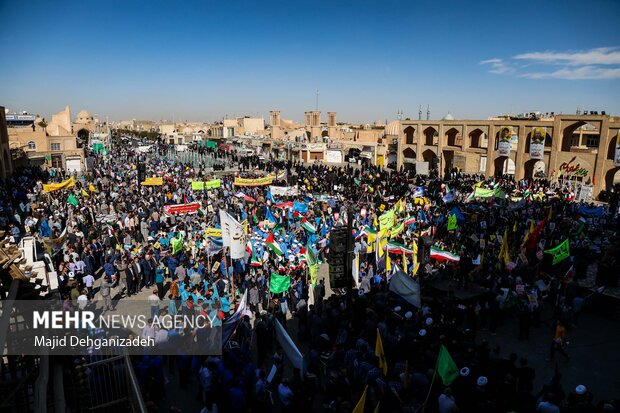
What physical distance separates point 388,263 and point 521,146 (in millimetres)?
27347

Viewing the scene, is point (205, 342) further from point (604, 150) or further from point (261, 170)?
point (261, 170)

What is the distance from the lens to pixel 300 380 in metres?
7.50

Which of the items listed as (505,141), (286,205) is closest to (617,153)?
(505,141)

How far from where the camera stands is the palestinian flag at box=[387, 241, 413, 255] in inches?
544

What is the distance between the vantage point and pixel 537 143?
33406 mm

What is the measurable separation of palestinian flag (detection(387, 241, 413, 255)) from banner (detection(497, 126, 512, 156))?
84.9 feet

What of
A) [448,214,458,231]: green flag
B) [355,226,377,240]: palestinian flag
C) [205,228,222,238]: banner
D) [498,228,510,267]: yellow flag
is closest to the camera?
[498,228,510,267]: yellow flag

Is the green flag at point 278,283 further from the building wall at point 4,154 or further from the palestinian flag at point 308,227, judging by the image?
the building wall at point 4,154

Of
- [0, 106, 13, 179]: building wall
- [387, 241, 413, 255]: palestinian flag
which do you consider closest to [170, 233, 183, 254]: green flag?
[387, 241, 413, 255]: palestinian flag

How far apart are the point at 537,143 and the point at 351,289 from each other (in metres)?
29.5

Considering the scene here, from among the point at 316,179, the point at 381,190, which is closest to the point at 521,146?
the point at 381,190

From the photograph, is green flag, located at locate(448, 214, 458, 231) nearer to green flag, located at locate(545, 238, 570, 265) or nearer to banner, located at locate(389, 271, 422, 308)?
green flag, located at locate(545, 238, 570, 265)

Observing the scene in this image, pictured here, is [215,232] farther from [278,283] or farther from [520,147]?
[520,147]

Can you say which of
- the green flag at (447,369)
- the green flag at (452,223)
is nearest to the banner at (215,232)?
the green flag at (452,223)
